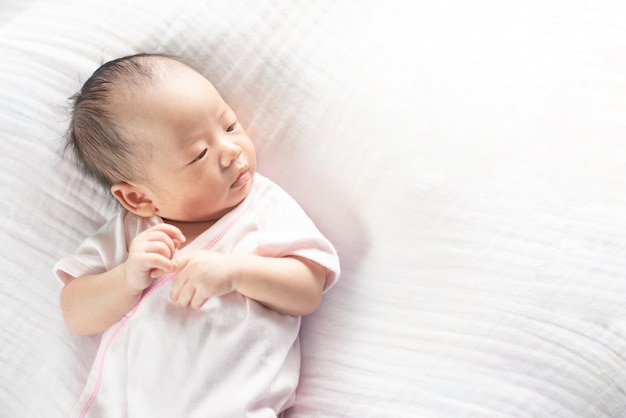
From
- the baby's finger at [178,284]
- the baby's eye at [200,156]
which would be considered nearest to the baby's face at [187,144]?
the baby's eye at [200,156]

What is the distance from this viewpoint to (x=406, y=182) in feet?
4.04

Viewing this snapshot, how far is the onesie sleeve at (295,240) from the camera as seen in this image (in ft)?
3.80

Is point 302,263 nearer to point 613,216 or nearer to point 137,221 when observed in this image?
point 137,221

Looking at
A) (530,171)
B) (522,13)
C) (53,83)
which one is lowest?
(53,83)

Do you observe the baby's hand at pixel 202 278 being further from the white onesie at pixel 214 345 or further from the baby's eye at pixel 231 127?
the baby's eye at pixel 231 127

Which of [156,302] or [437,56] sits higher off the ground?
[437,56]

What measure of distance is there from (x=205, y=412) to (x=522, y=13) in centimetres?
78

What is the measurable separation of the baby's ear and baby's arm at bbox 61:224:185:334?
0.28 feet

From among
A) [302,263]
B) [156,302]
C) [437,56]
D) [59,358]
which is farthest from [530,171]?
[59,358]

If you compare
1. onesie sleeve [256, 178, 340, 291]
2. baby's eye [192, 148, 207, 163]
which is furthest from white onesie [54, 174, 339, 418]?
baby's eye [192, 148, 207, 163]

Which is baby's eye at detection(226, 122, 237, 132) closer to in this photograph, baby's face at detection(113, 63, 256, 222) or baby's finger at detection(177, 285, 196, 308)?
baby's face at detection(113, 63, 256, 222)

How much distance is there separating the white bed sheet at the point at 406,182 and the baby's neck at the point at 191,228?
0.13 meters

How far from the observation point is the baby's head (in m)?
1.14

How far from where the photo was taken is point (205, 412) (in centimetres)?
112
